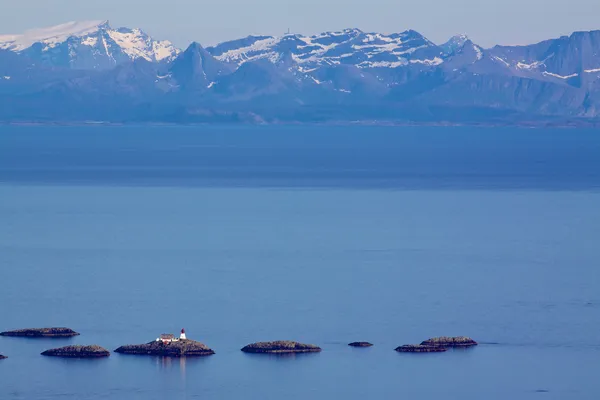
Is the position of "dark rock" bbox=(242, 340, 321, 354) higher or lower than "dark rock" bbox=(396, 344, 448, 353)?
higher

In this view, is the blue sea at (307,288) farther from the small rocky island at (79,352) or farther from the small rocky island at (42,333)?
the small rocky island at (42,333)

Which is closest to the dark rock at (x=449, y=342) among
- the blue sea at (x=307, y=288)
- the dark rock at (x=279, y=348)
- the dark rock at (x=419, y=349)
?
the dark rock at (x=419, y=349)

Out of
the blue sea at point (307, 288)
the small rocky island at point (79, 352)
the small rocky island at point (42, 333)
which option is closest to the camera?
the blue sea at point (307, 288)

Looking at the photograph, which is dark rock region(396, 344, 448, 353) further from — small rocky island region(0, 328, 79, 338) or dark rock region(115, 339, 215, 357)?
small rocky island region(0, 328, 79, 338)

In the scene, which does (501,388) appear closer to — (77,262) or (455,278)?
(455,278)

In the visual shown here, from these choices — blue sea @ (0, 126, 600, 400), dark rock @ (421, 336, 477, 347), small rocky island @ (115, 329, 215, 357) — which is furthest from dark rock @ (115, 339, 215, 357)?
dark rock @ (421, 336, 477, 347)

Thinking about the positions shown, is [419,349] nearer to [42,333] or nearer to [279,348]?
[279,348]

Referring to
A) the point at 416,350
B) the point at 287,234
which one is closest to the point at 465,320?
the point at 416,350
